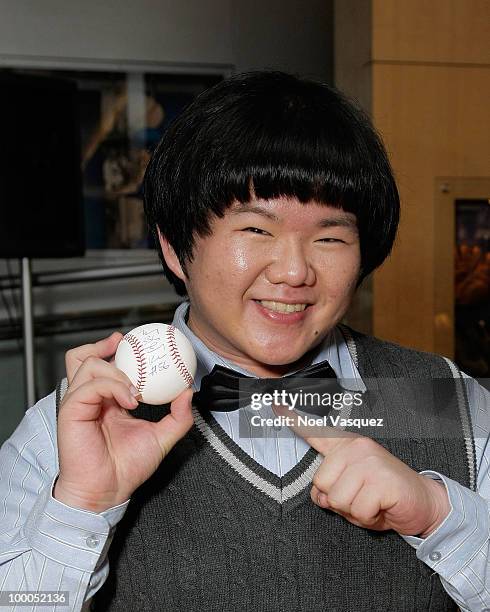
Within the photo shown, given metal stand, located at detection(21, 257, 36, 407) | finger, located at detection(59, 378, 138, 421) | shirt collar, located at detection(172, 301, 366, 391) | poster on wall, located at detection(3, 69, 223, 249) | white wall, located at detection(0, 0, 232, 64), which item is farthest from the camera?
poster on wall, located at detection(3, 69, 223, 249)

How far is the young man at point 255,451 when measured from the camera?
878 millimetres

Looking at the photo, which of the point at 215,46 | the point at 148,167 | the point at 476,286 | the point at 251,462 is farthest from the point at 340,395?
the point at 215,46

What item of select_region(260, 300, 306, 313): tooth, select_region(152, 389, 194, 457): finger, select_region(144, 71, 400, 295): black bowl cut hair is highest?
select_region(144, 71, 400, 295): black bowl cut hair

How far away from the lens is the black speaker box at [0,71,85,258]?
8.14 ft

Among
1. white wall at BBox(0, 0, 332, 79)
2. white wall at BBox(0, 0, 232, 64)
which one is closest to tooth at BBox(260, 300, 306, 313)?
white wall at BBox(0, 0, 332, 79)

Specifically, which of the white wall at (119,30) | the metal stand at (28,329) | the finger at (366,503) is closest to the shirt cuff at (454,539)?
the finger at (366,503)

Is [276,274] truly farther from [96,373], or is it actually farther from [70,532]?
[70,532]

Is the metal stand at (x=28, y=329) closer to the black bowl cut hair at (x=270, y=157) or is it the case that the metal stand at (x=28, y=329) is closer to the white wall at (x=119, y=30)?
the white wall at (x=119, y=30)

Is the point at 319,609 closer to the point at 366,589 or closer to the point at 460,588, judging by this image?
the point at 366,589

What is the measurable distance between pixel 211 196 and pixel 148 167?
0.20 meters

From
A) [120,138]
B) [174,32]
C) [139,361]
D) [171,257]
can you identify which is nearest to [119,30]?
[174,32]

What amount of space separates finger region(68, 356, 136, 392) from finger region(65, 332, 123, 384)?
0.07 m

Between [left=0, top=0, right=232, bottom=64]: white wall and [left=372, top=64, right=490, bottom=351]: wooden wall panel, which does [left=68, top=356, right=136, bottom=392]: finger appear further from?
[left=0, top=0, right=232, bottom=64]: white wall

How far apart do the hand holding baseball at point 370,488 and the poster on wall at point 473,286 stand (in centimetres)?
210
